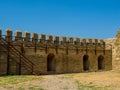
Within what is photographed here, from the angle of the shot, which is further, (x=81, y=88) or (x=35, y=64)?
(x=35, y=64)

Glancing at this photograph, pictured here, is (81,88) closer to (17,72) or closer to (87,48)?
(17,72)

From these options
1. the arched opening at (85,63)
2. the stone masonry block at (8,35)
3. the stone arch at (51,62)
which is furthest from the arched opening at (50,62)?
the stone masonry block at (8,35)

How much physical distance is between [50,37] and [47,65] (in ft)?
10.9

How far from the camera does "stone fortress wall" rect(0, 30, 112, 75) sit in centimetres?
2405

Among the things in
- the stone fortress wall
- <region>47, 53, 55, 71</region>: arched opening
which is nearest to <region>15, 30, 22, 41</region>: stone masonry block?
the stone fortress wall

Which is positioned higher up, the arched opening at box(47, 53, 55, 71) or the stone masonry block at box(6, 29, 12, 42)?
the stone masonry block at box(6, 29, 12, 42)

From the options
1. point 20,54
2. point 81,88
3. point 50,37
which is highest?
point 50,37

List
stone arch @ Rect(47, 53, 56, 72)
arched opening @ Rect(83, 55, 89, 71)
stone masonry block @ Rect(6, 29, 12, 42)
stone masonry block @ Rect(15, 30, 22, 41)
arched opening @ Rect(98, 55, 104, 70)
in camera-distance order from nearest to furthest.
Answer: stone masonry block @ Rect(6, 29, 12, 42) → stone masonry block @ Rect(15, 30, 22, 41) → stone arch @ Rect(47, 53, 56, 72) → arched opening @ Rect(83, 55, 89, 71) → arched opening @ Rect(98, 55, 104, 70)

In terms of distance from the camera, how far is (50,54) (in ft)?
92.2

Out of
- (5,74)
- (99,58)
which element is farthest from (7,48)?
(99,58)

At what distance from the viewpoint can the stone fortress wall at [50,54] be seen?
78.9 ft

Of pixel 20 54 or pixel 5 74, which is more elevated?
pixel 20 54

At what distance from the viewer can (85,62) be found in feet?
106

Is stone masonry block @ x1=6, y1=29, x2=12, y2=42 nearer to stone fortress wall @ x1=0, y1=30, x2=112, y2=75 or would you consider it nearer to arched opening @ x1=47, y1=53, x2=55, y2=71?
stone fortress wall @ x1=0, y1=30, x2=112, y2=75
